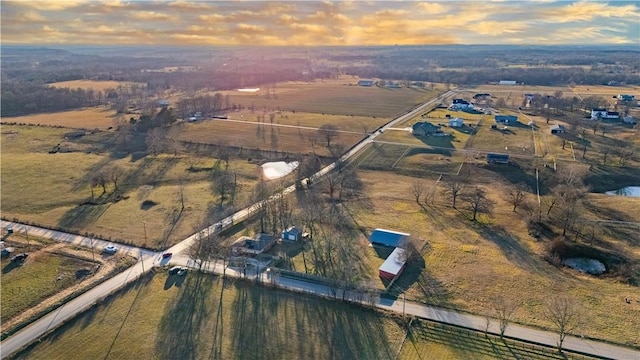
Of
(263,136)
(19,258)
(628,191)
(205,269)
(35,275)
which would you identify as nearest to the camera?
(35,275)

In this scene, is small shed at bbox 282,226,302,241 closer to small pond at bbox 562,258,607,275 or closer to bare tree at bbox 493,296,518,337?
bare tree at bbox 493,296,518,337

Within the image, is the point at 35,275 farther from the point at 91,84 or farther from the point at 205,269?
the point at 91,84

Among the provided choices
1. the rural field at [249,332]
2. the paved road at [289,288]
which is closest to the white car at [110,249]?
the paved road at [289,288]

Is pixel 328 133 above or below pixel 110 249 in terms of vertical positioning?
above

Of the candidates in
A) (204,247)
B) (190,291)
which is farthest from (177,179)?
(190,291)

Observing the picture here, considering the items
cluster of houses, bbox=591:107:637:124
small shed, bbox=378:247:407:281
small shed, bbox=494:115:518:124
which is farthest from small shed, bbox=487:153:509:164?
cluster of houses, bbox=591:107:637:124

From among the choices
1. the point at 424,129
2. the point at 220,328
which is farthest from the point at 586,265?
the point at 424,129
